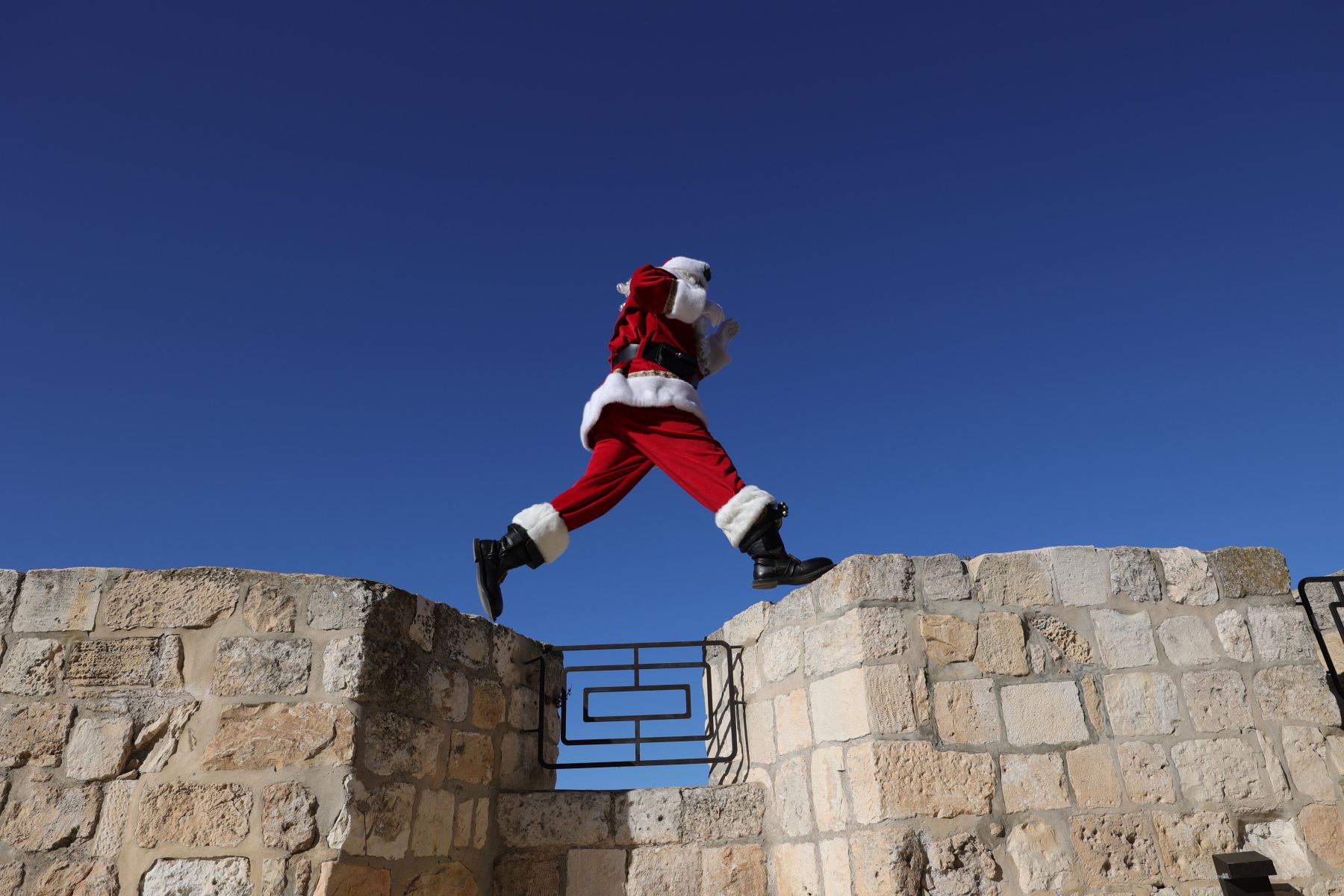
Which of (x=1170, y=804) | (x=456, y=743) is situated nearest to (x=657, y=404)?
(x=456, y=743)

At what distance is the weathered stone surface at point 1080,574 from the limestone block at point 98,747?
3225 mm

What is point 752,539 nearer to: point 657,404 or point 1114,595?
point 657,404

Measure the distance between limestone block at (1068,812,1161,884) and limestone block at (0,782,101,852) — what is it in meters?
3.14

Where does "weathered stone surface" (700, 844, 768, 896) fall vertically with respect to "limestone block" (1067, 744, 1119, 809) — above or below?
below

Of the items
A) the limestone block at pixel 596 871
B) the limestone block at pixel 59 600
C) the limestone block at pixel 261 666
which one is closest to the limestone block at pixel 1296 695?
the limestone block at pixel 596 871

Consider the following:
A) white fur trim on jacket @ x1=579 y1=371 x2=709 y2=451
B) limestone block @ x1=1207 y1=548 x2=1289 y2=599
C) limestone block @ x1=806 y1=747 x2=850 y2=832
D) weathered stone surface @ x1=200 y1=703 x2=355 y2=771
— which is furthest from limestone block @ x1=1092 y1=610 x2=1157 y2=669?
weathered stone surface @ x1=200 y1=703 x2=355 y2=771

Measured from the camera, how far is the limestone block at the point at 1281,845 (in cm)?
290

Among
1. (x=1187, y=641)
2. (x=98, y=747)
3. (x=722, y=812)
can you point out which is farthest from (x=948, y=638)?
(x=98, y=747)

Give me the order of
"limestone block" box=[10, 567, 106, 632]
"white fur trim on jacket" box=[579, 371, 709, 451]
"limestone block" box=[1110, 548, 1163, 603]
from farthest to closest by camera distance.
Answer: "white fur trim on jacket" box=[579, 371, 709, 451] → "limestone block" box=[1110, 548, 1163, 603] → "limestone block" box=[10, 567, 106, 632]

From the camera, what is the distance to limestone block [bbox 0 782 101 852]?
109 inches

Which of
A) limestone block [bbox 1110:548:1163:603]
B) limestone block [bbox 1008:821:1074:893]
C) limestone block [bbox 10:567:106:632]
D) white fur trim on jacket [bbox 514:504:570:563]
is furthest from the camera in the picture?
white fur trim on jacket [bbox 514:504:570:563]

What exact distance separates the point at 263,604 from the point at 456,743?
0.88m

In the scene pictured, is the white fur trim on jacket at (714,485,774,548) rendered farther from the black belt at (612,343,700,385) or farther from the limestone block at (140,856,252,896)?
→ the limestone block at (140,856,252,896)

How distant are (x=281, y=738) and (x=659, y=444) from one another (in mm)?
1729
